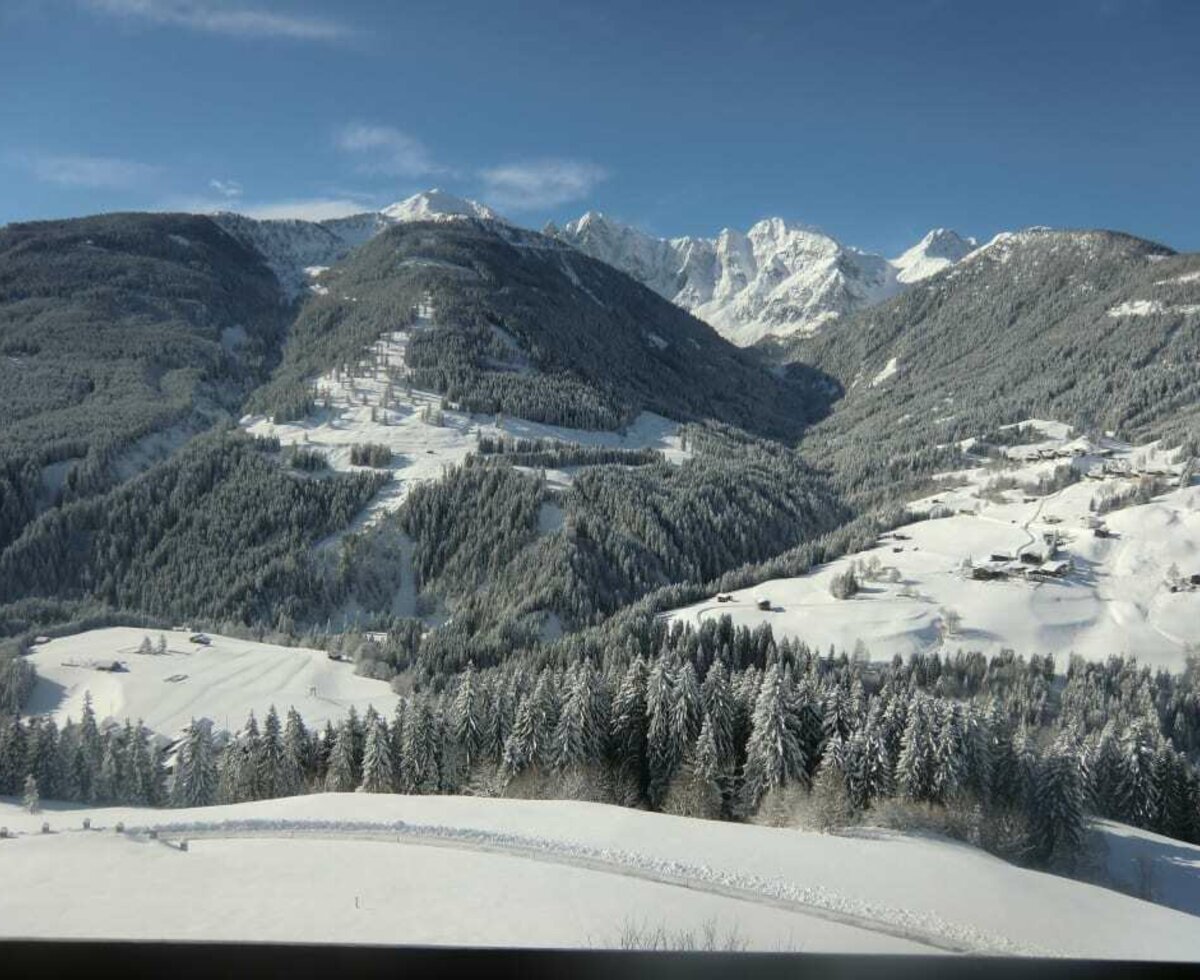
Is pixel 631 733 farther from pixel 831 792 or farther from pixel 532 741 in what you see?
pixel 831 792

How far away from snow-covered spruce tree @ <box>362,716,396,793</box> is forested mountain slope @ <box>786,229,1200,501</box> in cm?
9582

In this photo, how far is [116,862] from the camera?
7.33 m

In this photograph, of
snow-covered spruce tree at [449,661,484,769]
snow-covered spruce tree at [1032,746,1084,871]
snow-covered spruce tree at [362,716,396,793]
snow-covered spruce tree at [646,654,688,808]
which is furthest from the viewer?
snow-covered spruce tree at [449,661,484,769]

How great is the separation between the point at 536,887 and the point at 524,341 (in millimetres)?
131369

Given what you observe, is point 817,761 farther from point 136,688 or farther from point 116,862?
point 136,688

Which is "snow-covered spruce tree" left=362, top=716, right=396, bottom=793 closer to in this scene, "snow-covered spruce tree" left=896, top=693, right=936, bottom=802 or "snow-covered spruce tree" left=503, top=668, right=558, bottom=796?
"snow-covered spruce tree" left=503, top=668, right=558, bottom=796

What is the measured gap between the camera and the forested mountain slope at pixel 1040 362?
121 m

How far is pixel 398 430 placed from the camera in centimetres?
9862

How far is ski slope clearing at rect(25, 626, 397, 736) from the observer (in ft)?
138

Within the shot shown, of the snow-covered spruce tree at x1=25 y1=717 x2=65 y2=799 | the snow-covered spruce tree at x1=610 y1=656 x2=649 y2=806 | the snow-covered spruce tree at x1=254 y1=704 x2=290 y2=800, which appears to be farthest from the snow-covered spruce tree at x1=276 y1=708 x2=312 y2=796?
the snow-covered spruce tree at x1=610 y1=656 x2=649 y2=806

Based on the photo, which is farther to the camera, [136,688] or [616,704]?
[136,688]

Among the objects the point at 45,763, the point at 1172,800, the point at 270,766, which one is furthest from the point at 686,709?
the point at 45,763

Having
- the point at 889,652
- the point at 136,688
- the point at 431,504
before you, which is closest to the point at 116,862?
the point at 136,688

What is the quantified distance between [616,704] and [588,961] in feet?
77.6
